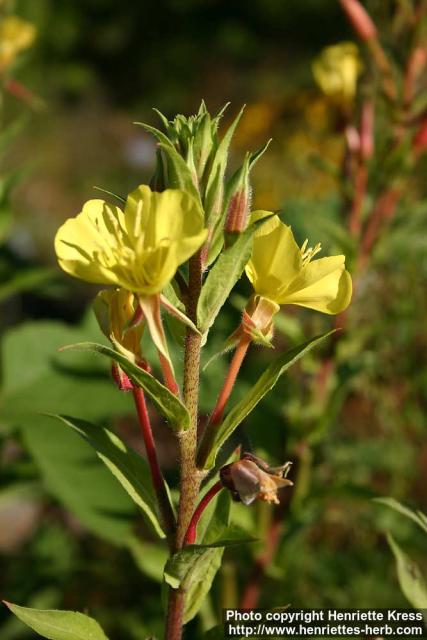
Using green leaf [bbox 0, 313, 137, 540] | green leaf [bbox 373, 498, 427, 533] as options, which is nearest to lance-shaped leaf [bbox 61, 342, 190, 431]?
green leaf [bbox 373, 498, 427, 533]

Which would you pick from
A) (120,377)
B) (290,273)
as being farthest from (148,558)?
(290,273)

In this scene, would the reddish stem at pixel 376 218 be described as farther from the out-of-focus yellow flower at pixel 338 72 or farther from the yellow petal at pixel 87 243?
the yellow petal at pixel 87 243

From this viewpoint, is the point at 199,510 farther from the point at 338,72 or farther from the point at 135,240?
the point at 338,72

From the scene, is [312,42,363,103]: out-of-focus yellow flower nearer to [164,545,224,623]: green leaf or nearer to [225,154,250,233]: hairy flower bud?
[225,154,250,233]: hairy flower bud

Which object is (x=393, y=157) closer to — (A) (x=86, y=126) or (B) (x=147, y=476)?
(B) (x=147, y=476)

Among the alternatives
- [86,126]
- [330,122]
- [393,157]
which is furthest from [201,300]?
[86,126]

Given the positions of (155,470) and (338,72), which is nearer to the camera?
(155,470)
